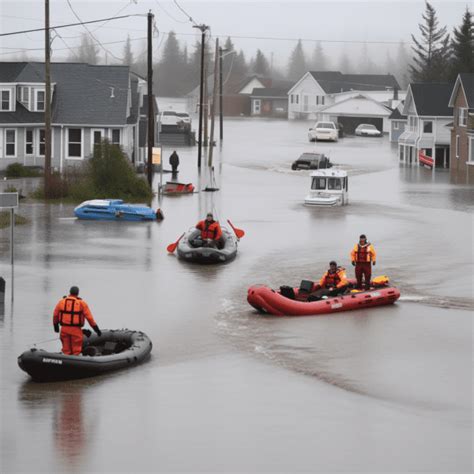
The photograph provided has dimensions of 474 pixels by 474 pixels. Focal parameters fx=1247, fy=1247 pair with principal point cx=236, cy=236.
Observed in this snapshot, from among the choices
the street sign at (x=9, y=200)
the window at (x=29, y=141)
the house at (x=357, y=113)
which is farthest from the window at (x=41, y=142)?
the house at (x=357, y=113)

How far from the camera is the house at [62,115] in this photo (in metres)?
70.5

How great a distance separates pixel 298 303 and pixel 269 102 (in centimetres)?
14071

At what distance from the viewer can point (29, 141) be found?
233 feet

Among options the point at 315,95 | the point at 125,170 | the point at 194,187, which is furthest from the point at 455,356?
the point at 315,95

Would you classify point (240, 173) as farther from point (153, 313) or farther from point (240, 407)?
point (240, 407)

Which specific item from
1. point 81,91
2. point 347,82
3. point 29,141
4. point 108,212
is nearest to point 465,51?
point 347,82

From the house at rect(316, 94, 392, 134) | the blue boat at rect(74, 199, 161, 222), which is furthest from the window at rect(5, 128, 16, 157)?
the house at rect(316, 94, 392, 134)

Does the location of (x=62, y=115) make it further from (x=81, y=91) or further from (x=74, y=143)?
(x=81, y=91)

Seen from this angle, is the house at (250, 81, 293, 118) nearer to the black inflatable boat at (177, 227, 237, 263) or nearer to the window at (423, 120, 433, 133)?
the window at (423, 120, 433, 133)

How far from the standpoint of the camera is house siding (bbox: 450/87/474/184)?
84250 mm

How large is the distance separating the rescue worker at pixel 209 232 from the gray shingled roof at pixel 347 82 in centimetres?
11356

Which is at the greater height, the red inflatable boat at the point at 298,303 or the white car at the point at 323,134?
the white car at the point at 323,134

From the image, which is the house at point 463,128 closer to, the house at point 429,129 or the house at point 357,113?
the house at point 429,129

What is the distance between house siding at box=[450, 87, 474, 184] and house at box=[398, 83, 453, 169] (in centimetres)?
208
